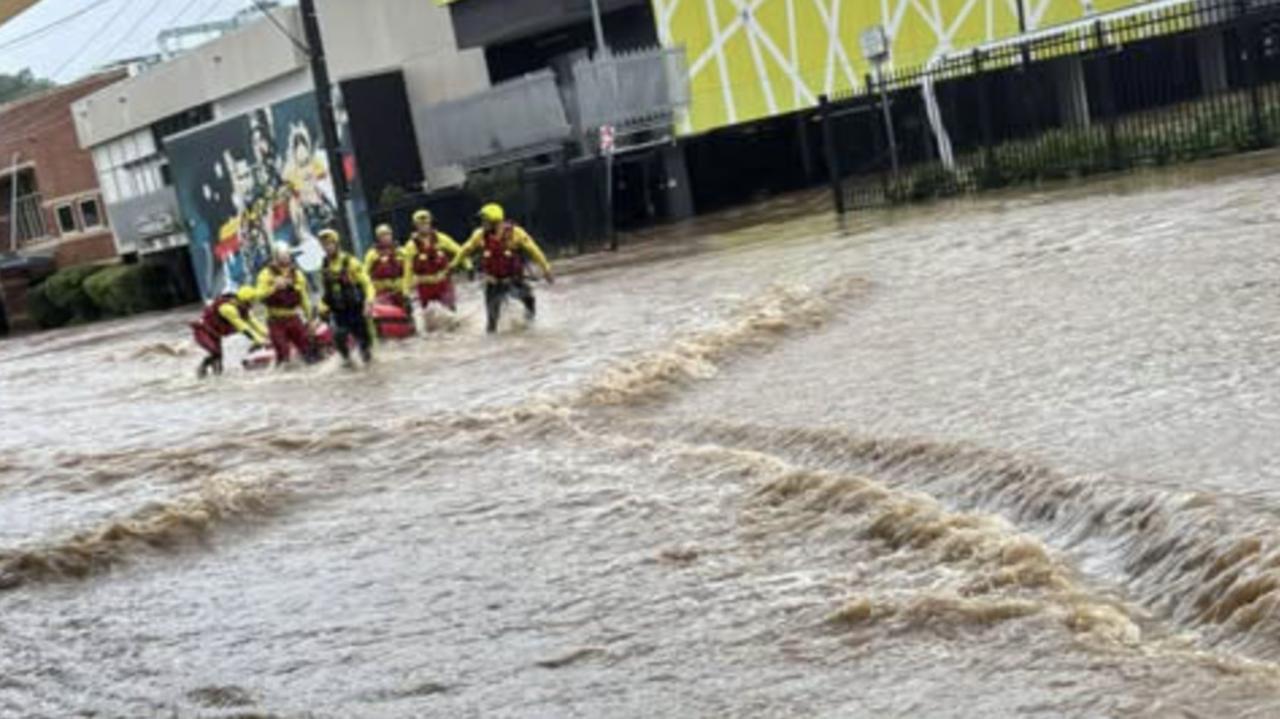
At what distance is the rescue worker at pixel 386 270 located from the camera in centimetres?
2217

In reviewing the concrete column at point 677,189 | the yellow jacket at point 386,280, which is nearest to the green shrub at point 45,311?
the concrete column at point 677,189

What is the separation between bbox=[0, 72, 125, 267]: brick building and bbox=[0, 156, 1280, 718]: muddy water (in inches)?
1843

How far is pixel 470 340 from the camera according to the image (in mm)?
20859

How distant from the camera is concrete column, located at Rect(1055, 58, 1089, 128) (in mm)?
26641

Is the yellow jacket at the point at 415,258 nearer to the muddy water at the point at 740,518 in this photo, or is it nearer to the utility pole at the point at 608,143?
the muddy water at the point at 740,518

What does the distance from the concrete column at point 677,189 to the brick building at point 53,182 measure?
3125cm

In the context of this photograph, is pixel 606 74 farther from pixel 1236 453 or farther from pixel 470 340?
pixel 1236 453

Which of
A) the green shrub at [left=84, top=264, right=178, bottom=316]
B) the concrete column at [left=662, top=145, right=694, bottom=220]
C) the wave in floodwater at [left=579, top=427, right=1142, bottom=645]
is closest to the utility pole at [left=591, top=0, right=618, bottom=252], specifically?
the concrete column at [left=662, top=145, right=694, bottom=220]

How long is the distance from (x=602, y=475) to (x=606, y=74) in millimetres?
22557

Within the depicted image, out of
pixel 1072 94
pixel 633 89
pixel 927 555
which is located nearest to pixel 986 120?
pixel 1072 94

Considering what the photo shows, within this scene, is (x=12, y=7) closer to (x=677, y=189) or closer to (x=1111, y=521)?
(x=677, y=189)

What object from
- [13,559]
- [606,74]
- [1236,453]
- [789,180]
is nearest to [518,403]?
[13,559]

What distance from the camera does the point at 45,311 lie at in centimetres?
5734

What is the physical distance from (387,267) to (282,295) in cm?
184
